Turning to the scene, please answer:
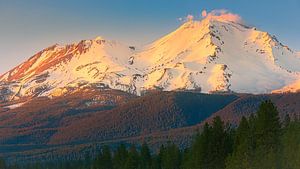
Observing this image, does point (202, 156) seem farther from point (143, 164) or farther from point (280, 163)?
point (143, 164)

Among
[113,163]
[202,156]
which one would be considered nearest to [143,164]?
[113,163]

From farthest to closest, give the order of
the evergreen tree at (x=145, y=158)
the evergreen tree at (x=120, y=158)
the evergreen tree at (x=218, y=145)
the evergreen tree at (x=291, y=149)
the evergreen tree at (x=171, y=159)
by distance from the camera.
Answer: the evergreen tree at (x=145, y=158)
the evergreen tree at (x=120, y=158)
the evergreen tree at (x=171, y=159)
the evergreen tree at (x=218, y=145)
the evergreen tree at (x=291, y=149)

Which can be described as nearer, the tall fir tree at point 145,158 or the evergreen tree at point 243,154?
the evergreen tree at point 243,154

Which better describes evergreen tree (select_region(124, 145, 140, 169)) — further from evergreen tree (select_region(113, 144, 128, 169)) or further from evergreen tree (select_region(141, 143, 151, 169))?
evergreen tree (select_region(141, 143, 151, 169))

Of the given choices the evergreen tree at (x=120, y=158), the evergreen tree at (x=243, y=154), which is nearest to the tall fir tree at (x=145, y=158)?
the evergreen tree at (x=120, y=158)

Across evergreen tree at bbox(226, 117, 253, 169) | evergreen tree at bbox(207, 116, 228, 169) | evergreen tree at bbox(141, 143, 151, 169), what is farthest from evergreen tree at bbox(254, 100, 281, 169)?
evergreen tree at bbox(141, 143, 151, 169)

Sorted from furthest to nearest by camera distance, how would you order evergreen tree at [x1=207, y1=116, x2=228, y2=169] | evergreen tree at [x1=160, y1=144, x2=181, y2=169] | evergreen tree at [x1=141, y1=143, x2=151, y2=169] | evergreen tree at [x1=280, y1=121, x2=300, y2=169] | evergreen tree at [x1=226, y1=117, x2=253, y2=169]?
1. evergreen tree at [x1=141, y1=143, x2=151, y2=169]
2. evergreen tree at [x1=160, y1=144, x2=181, y2=169]
3. evergreen tree at [x1=207, y1=116, x2=228, y2=169]
4. evergreen tree at [x1=226, y1=117, x2=253, y2=169]
5. evergreen tree at [x1=280, y1=121, x2=300, y2=169]

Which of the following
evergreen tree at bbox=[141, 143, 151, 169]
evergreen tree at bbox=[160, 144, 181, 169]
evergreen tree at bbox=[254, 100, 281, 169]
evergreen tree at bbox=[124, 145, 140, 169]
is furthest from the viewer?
evergreen tree at bbox=[141, 143, 151, 169]

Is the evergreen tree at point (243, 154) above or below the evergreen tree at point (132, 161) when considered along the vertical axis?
below

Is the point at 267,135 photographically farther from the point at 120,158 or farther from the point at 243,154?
the point at 120,158

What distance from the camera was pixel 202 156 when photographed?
8050 cm

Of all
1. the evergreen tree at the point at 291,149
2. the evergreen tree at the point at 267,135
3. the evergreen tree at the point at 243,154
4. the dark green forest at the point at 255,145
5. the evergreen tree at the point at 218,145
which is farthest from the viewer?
the evergreen tree at the point at 218,145

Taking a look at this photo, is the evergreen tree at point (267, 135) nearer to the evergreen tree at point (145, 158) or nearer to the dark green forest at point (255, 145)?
the dark green forest at point (255, 145)

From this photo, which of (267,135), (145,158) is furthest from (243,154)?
(145,158)
